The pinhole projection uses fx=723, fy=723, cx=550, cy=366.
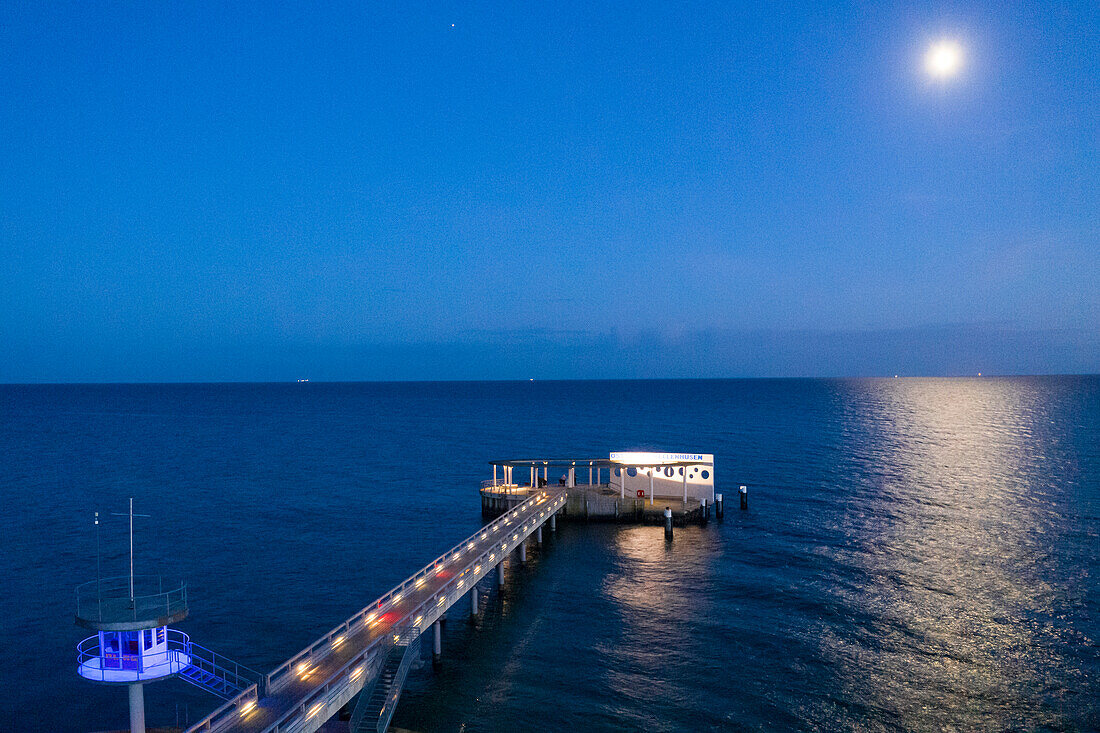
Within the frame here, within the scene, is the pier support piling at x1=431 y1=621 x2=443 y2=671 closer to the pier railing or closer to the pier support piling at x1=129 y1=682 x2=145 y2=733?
the pier railing

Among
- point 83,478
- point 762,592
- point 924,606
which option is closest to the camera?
point 924,606

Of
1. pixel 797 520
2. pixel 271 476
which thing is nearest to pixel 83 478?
pixel 271 476

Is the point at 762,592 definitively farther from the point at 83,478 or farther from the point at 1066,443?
the point at 1066,443

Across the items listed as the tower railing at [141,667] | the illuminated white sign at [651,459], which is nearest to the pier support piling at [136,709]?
the tower railing at [141,667]

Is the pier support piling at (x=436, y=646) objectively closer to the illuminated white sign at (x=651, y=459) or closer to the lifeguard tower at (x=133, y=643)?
the lifeguard tower at (x=133, y=643)

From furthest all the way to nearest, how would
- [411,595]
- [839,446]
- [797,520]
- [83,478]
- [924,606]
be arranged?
[839,446] → [83,478] → [797,520] → [924,606] → [411,595]

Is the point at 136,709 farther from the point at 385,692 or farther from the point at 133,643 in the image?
the point at 385,692

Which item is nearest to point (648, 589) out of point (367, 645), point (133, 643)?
point (367, 645)

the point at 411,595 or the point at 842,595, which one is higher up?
the point at 411,595
